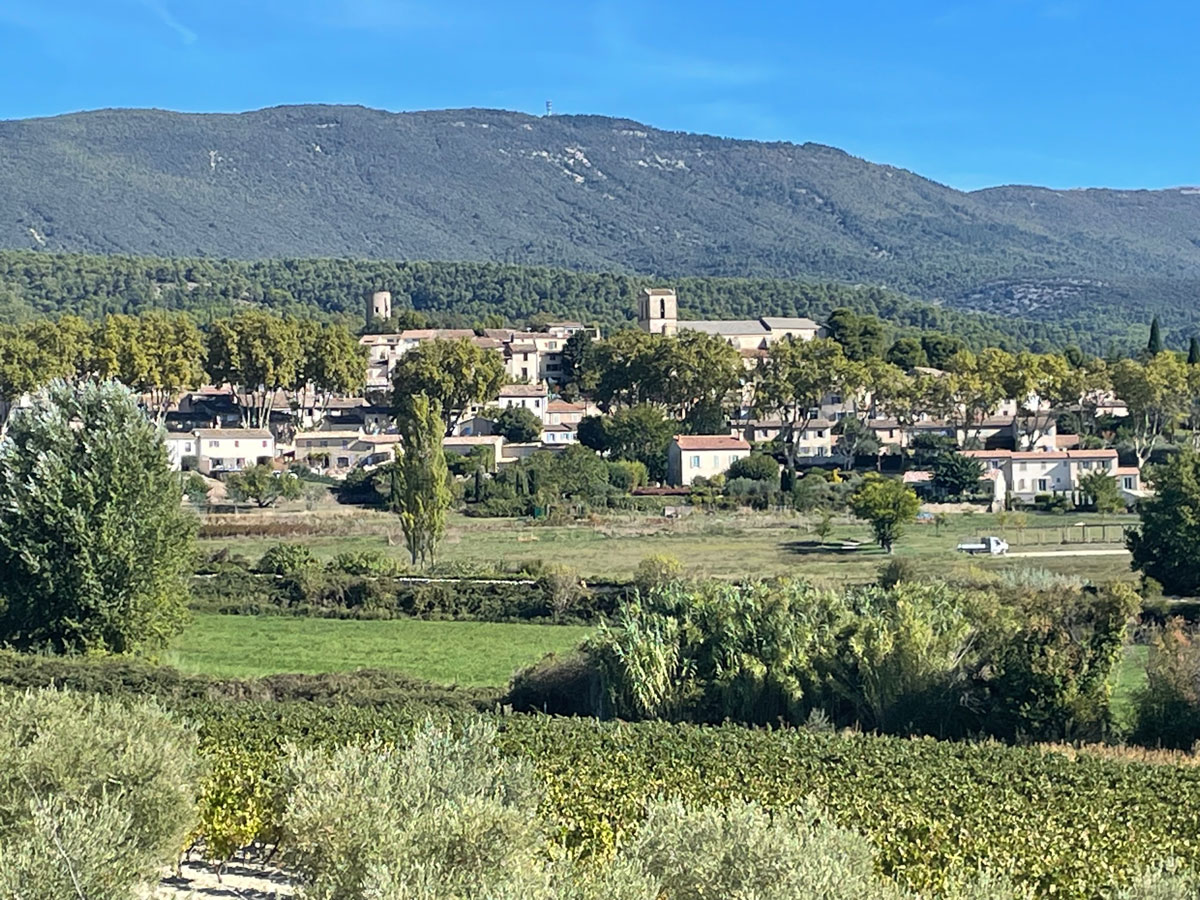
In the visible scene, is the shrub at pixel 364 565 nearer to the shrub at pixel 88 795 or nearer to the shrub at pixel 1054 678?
the shrub at pixel 1054 678

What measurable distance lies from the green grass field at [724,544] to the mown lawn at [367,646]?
6.13 meters

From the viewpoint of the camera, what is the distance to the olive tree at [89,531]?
2622 cm

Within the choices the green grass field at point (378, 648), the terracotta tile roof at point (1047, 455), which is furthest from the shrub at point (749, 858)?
the terracotta tile roof at point (1047, 455)

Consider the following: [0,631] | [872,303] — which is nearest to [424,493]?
[0,631]

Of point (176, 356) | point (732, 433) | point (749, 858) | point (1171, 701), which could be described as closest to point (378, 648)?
point (1171, 701)

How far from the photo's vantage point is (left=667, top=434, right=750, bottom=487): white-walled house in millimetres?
64812

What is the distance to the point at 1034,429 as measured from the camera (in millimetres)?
71500

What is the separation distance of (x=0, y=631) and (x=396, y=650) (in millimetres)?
8190

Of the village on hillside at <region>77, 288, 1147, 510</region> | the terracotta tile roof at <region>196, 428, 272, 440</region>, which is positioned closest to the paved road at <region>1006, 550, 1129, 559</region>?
the village on hillside at <region>77, 288, 1147, 510</region>

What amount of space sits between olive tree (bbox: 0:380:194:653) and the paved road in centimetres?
2608

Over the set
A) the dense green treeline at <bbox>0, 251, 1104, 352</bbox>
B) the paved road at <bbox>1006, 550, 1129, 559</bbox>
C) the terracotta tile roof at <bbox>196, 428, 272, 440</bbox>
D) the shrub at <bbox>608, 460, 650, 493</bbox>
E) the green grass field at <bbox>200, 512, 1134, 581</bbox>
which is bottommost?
the paved road at <bbox>1006, 550, 1129, 559</bbox>

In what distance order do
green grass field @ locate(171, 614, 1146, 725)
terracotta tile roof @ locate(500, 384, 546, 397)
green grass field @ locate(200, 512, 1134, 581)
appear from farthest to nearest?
terracotta tile roof @ locate(500, 384, 546, 397), green grass field @ locate(200, 512, 1134, 581), green grass field @ locate(171, 614, 1146, 725)

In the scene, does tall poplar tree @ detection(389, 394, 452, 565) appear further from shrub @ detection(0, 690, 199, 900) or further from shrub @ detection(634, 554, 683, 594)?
shrub @ detection(0, 690, 199, 900)

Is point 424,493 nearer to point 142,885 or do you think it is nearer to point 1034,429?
point 142,885
